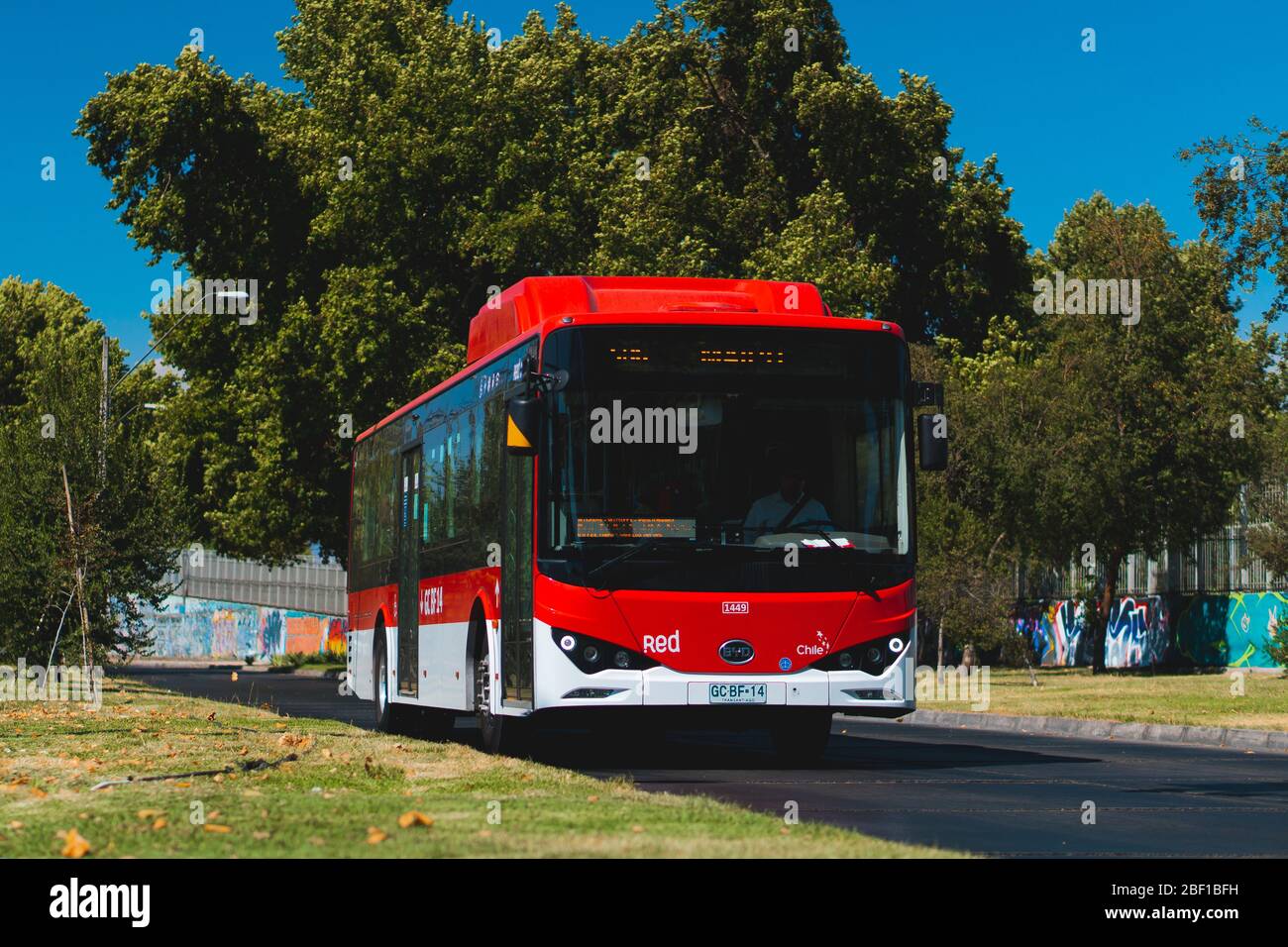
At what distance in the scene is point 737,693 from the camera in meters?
15.5

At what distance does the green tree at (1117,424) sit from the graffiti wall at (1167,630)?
1613 mm

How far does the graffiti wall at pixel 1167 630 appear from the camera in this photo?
4238 cm

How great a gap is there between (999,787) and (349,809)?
20.2 feet

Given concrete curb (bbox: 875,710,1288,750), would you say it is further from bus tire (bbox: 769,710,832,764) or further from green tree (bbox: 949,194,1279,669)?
green tree (bbox: 949,194,1279,669)

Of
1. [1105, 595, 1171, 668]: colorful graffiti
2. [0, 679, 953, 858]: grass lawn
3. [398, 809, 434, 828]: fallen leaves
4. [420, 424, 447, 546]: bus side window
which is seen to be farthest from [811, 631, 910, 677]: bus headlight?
[1105, 595, 1171, 668]: colorful graffiti

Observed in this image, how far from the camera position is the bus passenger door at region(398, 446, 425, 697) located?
2042 centimetres

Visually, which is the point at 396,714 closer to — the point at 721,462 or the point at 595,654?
the point at 595,654

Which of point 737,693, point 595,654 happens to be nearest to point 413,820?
point 595,654

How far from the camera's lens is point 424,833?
8.91 m

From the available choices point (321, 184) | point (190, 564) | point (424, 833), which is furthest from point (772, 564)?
point (190, 564)

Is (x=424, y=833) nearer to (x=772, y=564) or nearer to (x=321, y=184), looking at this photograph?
(x=772, y=564)

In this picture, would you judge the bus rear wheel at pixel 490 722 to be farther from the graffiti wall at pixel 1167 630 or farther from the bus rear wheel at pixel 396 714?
the graffiti wall at pixel 1167 630

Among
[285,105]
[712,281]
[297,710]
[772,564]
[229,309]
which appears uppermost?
[285,105]
